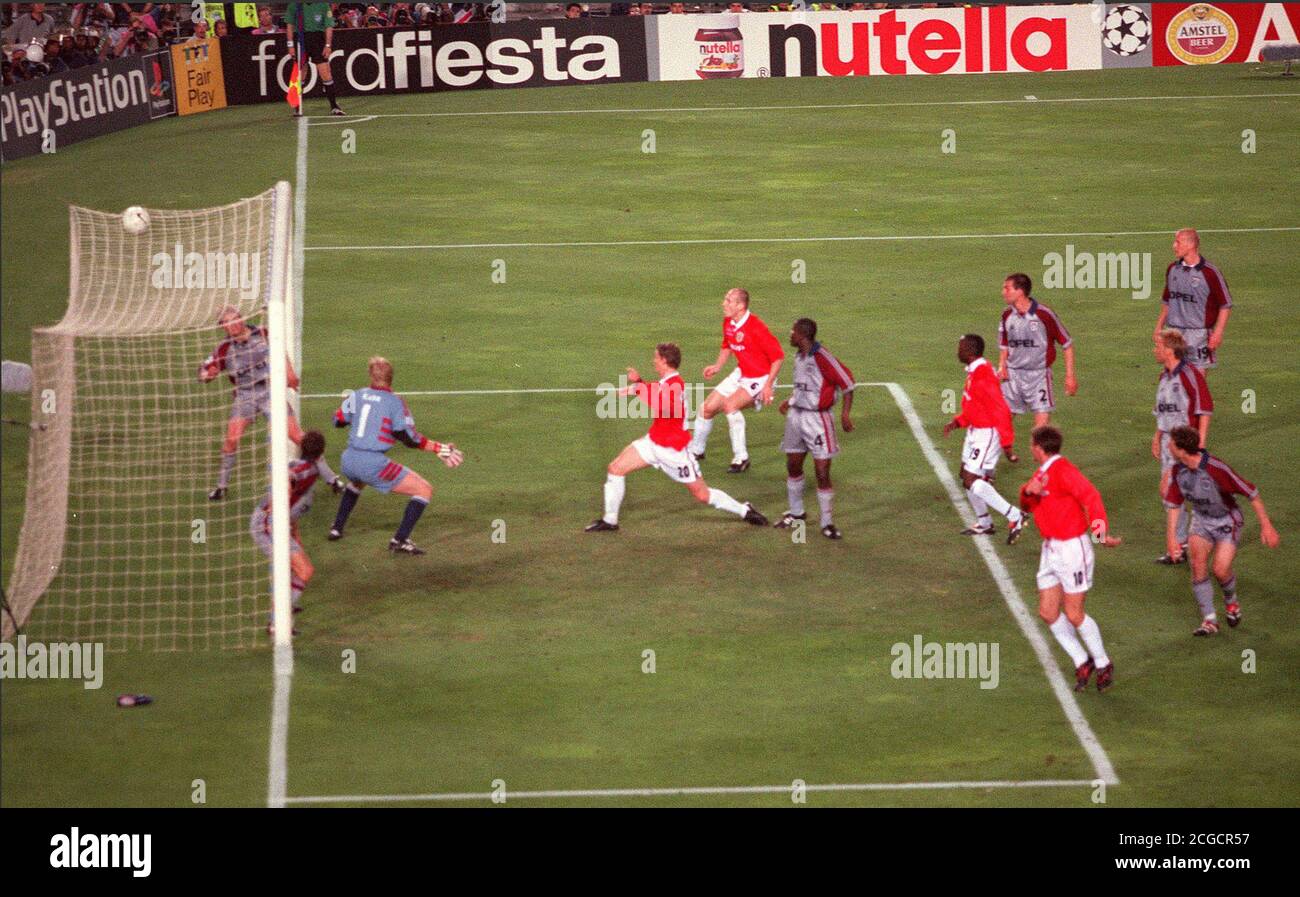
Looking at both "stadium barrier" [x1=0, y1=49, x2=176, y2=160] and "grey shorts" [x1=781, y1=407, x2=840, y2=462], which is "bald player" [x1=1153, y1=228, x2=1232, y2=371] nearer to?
"grey shorts" [x1=781, y1=407, x2=840, y2=462]

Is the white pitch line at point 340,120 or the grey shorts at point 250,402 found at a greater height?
the white pitch line at point 340,120

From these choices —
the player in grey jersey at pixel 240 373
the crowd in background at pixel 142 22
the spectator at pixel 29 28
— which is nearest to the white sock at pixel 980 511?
the player in grey jersey at pixel 240 373

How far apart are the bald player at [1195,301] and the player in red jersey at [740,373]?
155 inches

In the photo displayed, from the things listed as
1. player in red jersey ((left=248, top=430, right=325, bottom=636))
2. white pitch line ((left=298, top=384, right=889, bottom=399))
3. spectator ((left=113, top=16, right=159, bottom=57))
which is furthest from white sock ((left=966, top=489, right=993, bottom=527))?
spectator ((left=113, top=16, right=159, bottom=57))

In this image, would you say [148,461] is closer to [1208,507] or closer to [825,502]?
[825,502]

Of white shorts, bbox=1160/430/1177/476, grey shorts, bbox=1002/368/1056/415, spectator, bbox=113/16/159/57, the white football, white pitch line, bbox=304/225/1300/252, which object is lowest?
A: white shorts, bbox=1160/430/1177/476

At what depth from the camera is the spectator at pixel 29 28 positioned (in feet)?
139

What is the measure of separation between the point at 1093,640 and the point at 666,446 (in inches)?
182

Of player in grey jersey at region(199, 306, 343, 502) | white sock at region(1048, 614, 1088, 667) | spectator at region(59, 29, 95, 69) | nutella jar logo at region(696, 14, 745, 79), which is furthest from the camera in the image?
nutella jar logo at region(696, 14, 745, 79)

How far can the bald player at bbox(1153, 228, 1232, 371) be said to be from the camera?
56.7 feet

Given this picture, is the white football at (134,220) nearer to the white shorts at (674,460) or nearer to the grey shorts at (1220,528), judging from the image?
the white shorts at (674,460)

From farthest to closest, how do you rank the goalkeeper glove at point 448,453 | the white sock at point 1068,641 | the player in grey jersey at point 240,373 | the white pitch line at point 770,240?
the white pitch line at point 770,240, the player in grey jersey at point 240,373, the goalkeeper glove at point 448,453, the white sock at point 1068,641

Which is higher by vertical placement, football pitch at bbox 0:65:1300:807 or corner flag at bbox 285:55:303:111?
corner flag at bbox 285:55:303:111

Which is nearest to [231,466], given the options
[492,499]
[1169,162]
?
[492,499]
